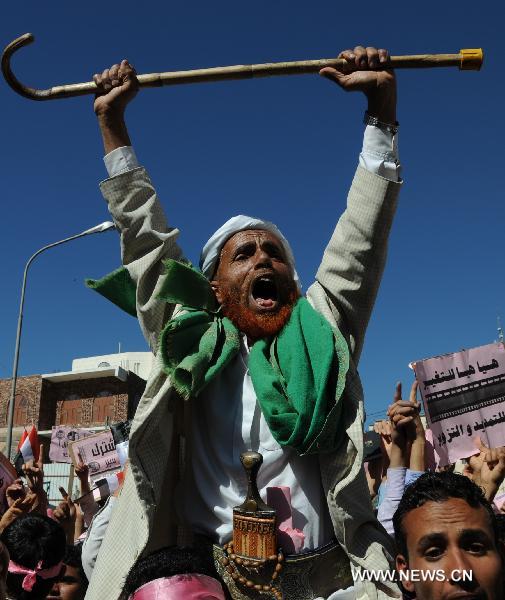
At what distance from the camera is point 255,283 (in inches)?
115

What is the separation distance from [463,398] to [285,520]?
247cm

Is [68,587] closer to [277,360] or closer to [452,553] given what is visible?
[277,360]

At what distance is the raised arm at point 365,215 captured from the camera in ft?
8.99

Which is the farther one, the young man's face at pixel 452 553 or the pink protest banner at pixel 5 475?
the pink protest banner at pixel 5 475

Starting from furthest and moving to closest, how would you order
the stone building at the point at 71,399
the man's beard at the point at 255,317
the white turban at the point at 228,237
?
the stone building at the point at 71,399, the white turban at the point at 228,237, the man's beard at the point at 255,317

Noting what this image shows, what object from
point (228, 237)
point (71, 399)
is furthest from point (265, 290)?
point (71, 399)

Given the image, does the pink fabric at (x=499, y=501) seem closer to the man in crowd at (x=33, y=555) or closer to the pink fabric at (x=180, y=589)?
the man in crowd at (x=33, y=555)

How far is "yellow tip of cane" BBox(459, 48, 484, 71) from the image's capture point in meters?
2.79

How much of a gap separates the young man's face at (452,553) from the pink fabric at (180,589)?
1.92ft

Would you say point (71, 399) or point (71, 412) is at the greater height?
point (71, 399)

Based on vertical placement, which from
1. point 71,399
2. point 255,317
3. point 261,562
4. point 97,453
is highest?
point 71,399

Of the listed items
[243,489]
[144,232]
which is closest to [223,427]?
[243,489]

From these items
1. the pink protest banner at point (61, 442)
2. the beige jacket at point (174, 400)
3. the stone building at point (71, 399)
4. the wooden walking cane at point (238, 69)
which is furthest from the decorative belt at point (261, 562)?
the stone building at point (71, 399)

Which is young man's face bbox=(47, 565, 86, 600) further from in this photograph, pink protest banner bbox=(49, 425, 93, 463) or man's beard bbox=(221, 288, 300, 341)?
pink protest banner bbox=(49, 425, 93, 463)
